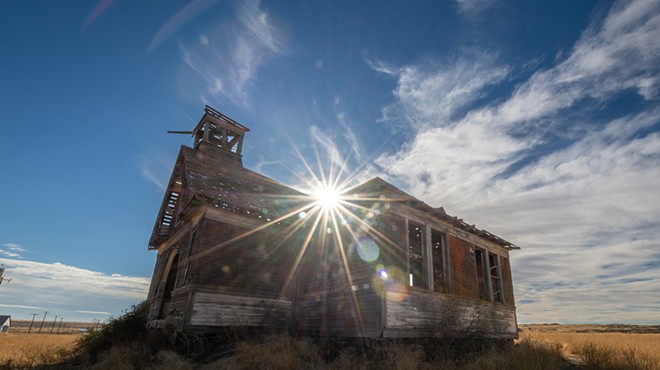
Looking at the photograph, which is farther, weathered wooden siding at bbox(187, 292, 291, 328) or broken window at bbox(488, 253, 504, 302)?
broken window at bbox(488, 253, 504, 302)

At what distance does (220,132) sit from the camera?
2278 cm

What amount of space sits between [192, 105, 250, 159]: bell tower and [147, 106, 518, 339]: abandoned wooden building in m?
3.80

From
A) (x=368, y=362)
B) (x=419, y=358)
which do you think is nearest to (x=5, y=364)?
(x=368, y=362)

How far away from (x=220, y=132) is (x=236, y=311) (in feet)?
42.9

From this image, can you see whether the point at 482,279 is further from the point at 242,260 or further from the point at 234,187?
the point at 234,187

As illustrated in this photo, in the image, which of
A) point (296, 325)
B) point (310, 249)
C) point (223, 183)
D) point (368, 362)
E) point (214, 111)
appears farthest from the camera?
point (214, 111)

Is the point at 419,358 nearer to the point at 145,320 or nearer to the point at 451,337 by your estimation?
the point at 451,337

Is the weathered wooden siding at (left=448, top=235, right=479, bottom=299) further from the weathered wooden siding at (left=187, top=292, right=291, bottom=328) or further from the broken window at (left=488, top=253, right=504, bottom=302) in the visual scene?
the weathered wooden siding at (left=187, top=292, right=291, bottom=328)

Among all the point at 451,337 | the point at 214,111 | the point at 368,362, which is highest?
the point at 214,111

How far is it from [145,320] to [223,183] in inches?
314

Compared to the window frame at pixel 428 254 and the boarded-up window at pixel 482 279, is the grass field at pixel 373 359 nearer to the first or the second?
the window frame at pixel 428 254

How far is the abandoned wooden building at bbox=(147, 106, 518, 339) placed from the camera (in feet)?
39.0

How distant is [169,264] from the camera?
18.2 m

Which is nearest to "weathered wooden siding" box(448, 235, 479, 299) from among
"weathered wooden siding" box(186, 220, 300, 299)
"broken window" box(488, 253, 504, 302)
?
"broken window" box(488, 253, 504, 302)
